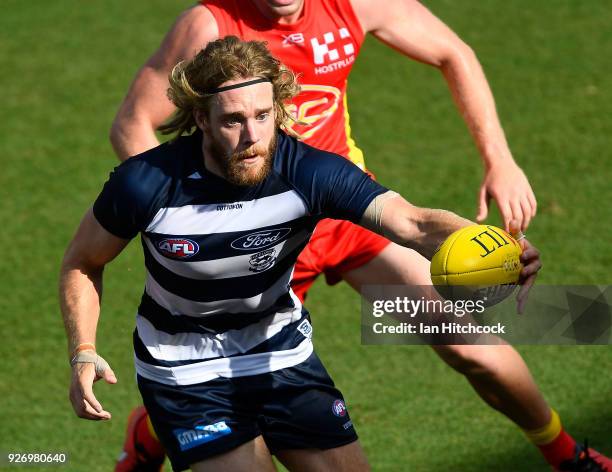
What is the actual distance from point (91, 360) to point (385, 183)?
4529 mm

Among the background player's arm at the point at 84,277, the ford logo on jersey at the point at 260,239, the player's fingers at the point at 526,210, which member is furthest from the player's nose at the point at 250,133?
the player's fingers at the point at 526,210

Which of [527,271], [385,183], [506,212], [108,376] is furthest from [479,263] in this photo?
[385,183]

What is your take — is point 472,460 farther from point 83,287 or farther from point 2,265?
point 2,265

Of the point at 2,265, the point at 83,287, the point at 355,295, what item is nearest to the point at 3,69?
the point at 2,265

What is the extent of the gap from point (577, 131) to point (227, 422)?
5.31m

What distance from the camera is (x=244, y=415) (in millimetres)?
4914

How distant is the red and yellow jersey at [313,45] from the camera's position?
565cm

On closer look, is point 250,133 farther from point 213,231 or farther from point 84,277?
point 84,277

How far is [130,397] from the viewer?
6.79m

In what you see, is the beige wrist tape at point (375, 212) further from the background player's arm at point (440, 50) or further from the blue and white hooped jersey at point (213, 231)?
Answer: the background player's arm at point (440, 50)

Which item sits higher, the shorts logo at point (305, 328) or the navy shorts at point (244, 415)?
the shorts logo at point (305, 328)

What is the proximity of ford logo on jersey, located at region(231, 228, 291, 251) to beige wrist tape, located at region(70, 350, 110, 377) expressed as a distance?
0.62m

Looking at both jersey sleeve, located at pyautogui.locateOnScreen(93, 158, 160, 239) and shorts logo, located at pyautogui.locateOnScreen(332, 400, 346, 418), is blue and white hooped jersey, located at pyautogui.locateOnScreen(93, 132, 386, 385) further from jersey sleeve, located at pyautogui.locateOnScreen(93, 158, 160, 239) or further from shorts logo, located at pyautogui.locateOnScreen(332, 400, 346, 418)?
shorts logo, located at pyautogui.locateOnScreen(332, 400, 346, 418)

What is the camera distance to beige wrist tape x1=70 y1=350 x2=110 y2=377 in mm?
4617
